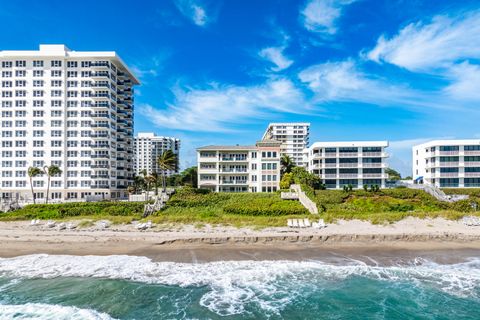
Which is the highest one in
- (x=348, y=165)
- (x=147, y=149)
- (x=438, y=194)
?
(x=147, y=149)

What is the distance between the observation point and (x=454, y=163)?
62.6m

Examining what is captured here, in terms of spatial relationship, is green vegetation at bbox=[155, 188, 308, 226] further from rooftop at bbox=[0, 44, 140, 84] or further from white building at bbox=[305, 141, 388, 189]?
rooftop at bbox=[0, 44, 140, 84]

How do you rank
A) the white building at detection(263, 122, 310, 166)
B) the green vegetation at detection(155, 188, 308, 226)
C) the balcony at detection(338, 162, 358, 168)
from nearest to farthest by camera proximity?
the green vegetation at detection(155, 188, 308, 226)
the balcony at detection(338, 162, 358, 168)
the white building at detection(263, 122, 310, 166)

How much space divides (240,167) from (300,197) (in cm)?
1826

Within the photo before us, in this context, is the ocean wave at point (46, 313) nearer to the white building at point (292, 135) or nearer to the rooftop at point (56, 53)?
Result: the rooftop at point (56, 53)

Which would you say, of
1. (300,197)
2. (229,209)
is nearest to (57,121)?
(229,209)

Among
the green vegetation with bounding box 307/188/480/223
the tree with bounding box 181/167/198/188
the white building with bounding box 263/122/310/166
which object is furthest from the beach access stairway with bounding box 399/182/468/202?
the white building with bounding box 263/122/310/166

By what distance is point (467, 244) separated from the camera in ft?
93.5

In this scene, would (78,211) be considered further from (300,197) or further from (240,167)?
(300,197)

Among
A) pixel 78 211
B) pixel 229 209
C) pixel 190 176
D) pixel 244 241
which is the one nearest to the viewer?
pixel 244 241

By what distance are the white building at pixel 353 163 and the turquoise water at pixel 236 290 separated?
143ft

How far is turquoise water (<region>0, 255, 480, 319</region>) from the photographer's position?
49.6ft

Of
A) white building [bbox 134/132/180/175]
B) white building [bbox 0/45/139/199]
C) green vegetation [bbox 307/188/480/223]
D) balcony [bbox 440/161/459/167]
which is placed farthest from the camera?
white building [bbox 134/132/180/175]

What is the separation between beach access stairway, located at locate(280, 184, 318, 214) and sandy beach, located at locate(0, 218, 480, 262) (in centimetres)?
600
